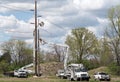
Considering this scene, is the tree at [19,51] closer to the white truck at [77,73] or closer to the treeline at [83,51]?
the treeline at [83,51]

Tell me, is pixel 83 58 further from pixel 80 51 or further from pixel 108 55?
pixel 108 55

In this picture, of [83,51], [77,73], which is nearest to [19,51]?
[83,51]

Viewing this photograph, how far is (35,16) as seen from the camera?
7662 cm

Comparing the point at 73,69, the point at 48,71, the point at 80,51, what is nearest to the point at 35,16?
the point at 73,69

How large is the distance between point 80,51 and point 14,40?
40.7 meters

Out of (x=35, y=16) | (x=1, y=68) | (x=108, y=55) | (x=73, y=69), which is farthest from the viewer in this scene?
(x=1, y=68)

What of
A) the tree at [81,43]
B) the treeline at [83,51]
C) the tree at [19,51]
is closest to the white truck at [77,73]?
the treeline at [83,51]

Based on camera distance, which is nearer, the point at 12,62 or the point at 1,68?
the point at 1,68

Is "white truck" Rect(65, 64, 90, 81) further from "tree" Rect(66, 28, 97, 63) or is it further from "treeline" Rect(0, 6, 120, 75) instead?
"tree" Rect(66, 28, 97, 63)

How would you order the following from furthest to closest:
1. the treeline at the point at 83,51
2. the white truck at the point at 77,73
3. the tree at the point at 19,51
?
the tree at the point at 19,51
the treeline at the point at 83,51
the white truck at the point at 77,73

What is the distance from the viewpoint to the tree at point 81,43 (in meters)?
126

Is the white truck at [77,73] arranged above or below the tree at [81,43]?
below

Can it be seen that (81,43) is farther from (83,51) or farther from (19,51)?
(19,51)

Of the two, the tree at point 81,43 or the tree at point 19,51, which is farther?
the tree at point 19,51
